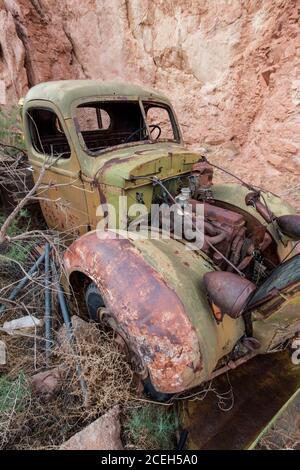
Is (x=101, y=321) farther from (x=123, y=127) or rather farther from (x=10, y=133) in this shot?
(x=10, y=133)

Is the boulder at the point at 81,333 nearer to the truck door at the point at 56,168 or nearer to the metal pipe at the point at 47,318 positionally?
the metal pipe at the point at 47,318

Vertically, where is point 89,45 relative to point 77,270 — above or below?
above

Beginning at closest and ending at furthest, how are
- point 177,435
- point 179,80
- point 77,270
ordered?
point 177,435
point 77,270
point 179,80

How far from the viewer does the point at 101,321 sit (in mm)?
2232

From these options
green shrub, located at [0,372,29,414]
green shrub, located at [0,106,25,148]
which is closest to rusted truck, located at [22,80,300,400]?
green shrub, located at [0,372,29,414]

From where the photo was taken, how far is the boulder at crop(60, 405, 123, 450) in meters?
1.68

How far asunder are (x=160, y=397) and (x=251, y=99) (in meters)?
5.68

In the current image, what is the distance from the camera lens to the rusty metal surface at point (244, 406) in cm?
183

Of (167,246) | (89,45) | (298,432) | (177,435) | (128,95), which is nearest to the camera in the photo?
(298,432)

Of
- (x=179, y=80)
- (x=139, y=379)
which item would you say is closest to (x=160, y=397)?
(x=139, y=379)

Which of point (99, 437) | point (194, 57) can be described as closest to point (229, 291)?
point (99, 437)

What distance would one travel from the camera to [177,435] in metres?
1.88

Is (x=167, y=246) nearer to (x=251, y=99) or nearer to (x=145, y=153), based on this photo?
(x=145, y=153)

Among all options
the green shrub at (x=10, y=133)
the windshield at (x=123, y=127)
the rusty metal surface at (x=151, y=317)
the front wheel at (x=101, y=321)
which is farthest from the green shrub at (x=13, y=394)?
the green shrub at (x=10, y=133)
